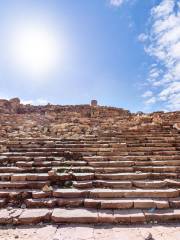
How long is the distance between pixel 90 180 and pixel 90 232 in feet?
5.33

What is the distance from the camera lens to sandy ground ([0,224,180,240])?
11.8 ft

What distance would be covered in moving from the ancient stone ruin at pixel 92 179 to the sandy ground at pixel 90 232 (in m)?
0.17

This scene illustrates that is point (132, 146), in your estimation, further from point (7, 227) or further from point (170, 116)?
point (170, 116)

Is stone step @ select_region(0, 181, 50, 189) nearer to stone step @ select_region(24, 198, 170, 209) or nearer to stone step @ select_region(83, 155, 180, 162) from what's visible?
stone step @ select_region(24, 198, 170, 209)

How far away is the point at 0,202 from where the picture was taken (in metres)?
4.61

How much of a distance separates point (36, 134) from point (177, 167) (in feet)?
16.1

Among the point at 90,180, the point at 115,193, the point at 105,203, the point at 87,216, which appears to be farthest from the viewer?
the point at 90,180

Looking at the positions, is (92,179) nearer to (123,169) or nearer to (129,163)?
(123,169)

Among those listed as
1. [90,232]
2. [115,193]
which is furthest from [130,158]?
[90,232]

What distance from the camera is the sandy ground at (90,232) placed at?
359 centimetres

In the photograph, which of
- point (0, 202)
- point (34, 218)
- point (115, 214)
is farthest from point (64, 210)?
point (0, 202)

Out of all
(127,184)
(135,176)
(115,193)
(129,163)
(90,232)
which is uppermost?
(129,163)

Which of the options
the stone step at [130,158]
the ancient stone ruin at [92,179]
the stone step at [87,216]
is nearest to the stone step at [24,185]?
the ancient stone ruin at [92,179]

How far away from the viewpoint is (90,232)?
12.2ft
